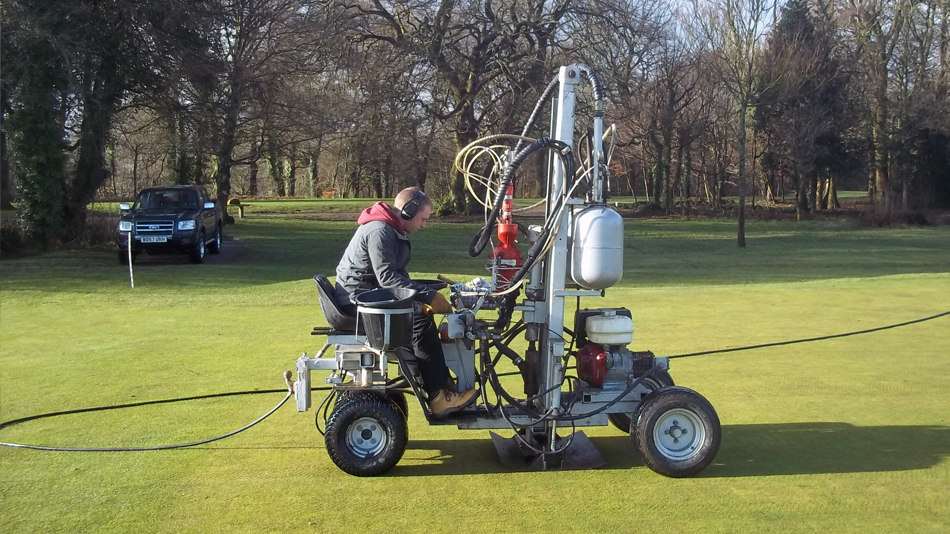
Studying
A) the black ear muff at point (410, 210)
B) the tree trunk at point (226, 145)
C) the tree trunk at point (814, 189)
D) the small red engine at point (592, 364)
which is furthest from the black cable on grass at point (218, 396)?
the tree trunk at point (814, 189)

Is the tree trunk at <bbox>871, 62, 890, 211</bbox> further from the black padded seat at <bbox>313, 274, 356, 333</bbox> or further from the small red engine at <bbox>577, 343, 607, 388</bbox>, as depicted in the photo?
the black padded seat at <bbox>313, 274, 356, 333</bbox>

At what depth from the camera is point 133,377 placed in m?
8.66

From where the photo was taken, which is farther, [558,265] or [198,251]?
[198,251]

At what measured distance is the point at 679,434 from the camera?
5.69 m

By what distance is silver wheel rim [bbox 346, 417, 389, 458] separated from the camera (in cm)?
568

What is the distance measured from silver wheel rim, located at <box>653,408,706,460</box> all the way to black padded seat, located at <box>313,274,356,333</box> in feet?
7.14

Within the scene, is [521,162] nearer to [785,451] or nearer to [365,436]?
[365,436]

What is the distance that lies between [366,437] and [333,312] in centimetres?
88

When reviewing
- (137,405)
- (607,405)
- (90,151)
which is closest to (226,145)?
(90,151)

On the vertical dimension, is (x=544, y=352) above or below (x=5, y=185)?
below

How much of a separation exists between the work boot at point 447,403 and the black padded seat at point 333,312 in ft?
2.47

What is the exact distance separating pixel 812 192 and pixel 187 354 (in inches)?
1752

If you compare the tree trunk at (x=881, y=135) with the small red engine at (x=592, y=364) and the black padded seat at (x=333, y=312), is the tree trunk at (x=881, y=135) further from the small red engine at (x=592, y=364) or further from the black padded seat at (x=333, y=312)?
the black padded seat at (x=333, y=312)

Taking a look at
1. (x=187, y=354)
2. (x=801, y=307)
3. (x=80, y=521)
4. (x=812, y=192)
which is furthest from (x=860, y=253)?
(x=80, y=521)
